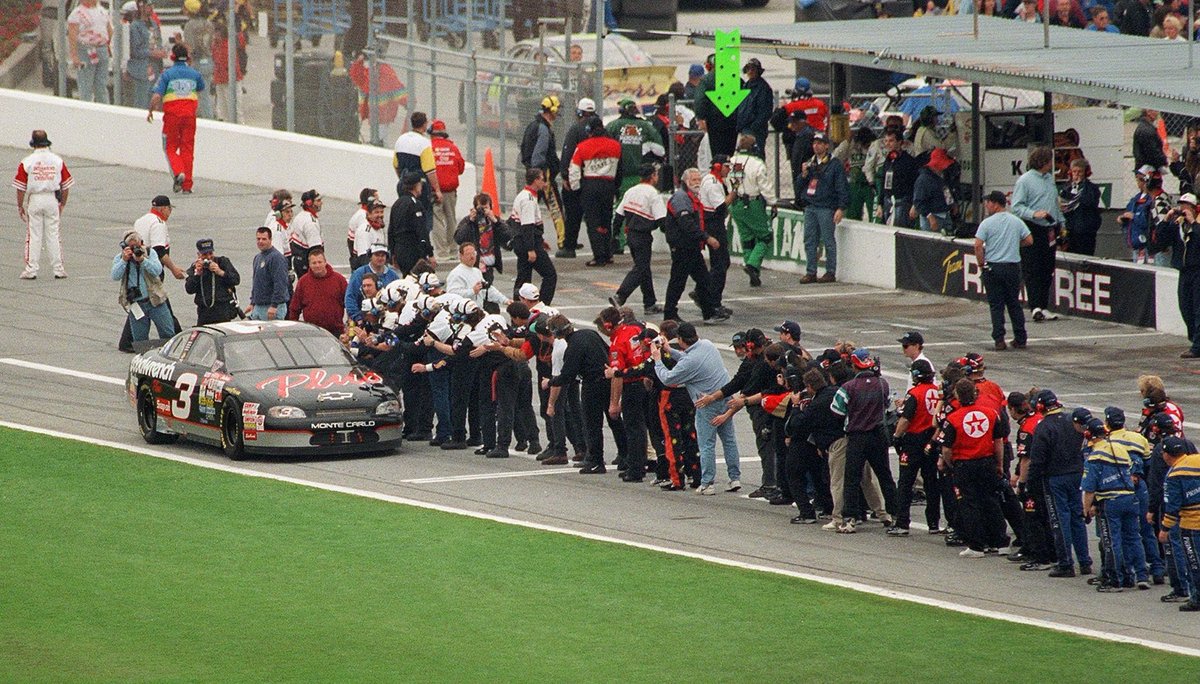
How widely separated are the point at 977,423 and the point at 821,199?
460 inches

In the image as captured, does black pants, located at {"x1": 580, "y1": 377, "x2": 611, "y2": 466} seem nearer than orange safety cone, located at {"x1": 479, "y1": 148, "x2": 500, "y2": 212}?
Yes

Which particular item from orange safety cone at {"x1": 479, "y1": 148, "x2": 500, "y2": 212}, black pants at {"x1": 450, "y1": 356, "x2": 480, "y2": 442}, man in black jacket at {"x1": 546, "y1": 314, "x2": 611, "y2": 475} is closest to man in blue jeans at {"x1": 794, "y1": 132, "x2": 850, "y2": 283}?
orange safety cone at {"x1": 479, "y1": 148, "x2": 500, "y2": 212}

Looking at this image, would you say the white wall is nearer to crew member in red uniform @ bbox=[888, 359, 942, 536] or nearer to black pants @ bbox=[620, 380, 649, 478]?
black pants @ bbox=[620, 380, 649, 478]

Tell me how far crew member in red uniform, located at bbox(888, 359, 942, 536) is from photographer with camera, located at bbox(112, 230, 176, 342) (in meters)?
10.0

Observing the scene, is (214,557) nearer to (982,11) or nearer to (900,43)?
(900,43)

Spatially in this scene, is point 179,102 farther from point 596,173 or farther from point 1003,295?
point 1003,295

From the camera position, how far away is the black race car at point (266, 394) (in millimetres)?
18719

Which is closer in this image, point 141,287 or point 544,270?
point 141,287

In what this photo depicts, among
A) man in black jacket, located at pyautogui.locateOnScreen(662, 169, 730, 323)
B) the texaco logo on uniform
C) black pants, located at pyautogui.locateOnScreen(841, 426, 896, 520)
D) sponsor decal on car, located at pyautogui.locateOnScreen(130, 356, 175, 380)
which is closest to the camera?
the texaco logo on uniform

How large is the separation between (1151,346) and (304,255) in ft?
33.2

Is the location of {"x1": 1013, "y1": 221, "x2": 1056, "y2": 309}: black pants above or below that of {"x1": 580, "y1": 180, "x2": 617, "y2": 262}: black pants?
below

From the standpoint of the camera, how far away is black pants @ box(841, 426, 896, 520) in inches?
641

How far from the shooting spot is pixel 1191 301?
2202cm

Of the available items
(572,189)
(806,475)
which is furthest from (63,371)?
(806,475)
